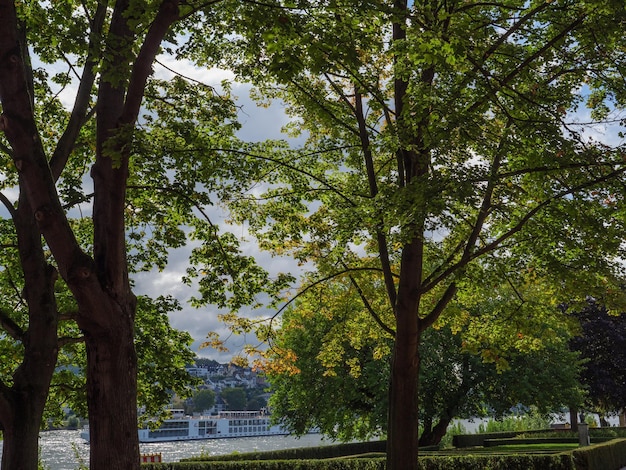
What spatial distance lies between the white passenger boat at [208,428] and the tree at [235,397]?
97.6 feet

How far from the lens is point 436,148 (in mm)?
9625

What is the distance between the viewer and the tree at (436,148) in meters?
8.10

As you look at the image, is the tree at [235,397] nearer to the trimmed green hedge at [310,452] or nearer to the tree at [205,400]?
the tree at [205,400]

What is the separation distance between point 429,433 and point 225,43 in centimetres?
2261

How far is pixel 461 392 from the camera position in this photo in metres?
28.2

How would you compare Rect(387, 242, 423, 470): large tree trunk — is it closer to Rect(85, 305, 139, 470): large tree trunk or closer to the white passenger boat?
Rect(85, 305, 139, 470): large tree trunk

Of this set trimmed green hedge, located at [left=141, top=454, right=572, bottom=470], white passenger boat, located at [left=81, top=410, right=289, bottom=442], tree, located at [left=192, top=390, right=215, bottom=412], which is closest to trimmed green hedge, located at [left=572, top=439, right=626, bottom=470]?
trimmed green hedge, located at [left=141, top=454, right=572, bottom=470]

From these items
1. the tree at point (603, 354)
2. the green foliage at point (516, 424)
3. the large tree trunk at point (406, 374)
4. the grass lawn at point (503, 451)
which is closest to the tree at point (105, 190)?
the large tree trunk at point (406, 374)

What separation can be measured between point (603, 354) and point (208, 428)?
62.5 meters

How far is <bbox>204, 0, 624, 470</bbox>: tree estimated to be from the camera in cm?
810

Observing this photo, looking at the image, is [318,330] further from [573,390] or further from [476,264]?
[476,264]

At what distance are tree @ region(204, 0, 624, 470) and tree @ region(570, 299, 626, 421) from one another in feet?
79.1

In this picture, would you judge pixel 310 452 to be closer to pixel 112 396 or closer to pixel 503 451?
pixel 503 451

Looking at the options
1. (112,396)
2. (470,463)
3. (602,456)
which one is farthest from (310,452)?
(112,396)
